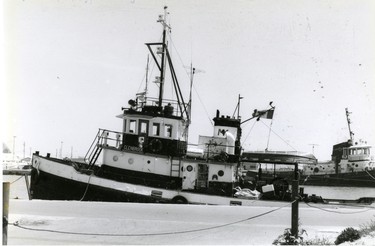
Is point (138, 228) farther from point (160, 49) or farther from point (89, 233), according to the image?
point (160, 49)

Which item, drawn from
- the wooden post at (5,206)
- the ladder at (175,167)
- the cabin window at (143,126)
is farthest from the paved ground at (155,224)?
the cabin window at (143,126)

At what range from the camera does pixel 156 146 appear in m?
16.1

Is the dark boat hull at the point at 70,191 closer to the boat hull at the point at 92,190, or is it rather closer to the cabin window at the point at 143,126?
the boat hull at the point at 92,190

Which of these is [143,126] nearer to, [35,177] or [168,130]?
[168,130]

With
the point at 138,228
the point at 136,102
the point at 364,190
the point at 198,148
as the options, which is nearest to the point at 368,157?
the point at 364,190

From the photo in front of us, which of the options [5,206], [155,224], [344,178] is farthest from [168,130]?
[344,178]

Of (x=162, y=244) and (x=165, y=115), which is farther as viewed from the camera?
(x=165, y=115)

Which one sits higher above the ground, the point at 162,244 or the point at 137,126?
the point at 137,126

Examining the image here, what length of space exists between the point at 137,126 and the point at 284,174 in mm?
35497

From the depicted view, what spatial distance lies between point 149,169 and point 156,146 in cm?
94

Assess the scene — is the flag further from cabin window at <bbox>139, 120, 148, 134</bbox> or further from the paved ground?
the paved ground

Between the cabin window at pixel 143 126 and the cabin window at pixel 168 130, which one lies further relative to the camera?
the cabin window at pixel 168 130

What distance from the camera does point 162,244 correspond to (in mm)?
7078

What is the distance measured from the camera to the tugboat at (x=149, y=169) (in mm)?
15312
